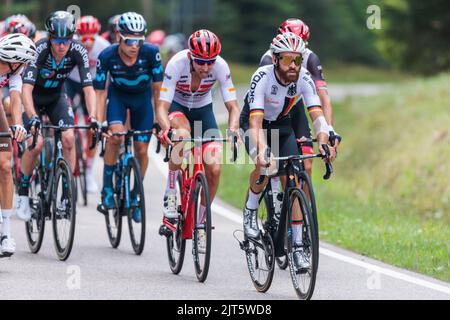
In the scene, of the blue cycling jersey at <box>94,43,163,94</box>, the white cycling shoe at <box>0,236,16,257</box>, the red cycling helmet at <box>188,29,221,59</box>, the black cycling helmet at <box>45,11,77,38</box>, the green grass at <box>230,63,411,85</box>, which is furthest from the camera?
the green grass at <box>230,63,411,85</box>

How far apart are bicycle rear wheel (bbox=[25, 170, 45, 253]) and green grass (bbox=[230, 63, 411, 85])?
52.1m

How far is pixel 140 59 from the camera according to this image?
11852mm

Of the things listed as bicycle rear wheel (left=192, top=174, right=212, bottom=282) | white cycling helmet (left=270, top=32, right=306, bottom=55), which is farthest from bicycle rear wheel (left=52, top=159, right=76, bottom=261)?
white cycling helmet (left=270, top=32, right=306, bottom=55)

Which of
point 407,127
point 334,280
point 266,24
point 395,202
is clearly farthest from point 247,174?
point 266,24

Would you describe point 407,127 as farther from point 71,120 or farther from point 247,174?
point 71,120

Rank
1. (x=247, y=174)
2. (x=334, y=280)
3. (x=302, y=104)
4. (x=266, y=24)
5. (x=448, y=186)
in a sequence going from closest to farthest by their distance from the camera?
1. (x=334, y=280)
2. (x=302, y=104)
3. (x=448, y=186)
4. (x=247, y=174)
5. (x=266, y=24)

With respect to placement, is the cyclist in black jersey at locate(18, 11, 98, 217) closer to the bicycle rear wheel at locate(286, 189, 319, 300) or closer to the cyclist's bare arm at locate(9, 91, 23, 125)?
the cyclist's bare arm at locate(9, 91, 23, 125)

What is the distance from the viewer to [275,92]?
31.9 ft

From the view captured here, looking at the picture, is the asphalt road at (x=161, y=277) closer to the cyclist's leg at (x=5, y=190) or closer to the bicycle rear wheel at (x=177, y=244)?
the bicycle rear wheel at (x=177, y=244)

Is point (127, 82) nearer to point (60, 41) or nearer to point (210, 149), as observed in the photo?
point (60, 41)

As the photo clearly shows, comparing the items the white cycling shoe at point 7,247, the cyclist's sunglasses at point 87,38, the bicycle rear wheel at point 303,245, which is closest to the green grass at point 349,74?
the cyclist's sunglasses at point 87,38

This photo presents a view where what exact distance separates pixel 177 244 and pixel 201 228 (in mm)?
580

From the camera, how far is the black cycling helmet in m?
11.4
